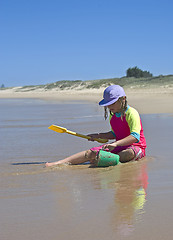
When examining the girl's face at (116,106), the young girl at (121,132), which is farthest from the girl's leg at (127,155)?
the girl's face at (116,106)

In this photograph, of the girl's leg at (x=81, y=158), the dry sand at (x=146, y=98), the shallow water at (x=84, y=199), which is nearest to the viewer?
the shallow water at (x=84, y=199)

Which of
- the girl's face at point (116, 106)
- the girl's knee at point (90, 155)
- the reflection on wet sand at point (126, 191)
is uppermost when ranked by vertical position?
the girl's face at point (116, 106)

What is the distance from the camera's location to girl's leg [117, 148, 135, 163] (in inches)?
144

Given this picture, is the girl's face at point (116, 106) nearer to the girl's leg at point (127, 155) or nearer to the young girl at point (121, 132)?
the young girl at point (121, 132)

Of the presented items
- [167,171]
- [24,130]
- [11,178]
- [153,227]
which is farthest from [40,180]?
[24,130]

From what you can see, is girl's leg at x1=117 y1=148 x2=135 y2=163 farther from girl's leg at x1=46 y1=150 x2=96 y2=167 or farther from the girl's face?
the girl's face

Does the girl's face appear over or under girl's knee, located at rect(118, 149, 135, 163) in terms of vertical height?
over

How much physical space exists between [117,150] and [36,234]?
6.87ft

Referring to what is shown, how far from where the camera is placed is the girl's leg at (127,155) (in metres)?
3.65

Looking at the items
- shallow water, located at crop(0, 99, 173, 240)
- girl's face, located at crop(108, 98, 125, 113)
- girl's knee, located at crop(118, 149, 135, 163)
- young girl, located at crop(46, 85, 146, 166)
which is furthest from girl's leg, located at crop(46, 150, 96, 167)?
girl's face, located at crop(108, 98, 125, 113)

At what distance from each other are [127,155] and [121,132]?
0.93ft

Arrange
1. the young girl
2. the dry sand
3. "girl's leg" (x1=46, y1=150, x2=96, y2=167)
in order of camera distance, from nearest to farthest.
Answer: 1. the young girl
2. "girl's leg" (x1=46, y1=150, x2=96, y2=167)
3. the dry sand

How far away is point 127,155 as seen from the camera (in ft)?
12.0

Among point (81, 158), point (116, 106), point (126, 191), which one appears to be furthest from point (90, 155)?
point (126, 191)
